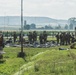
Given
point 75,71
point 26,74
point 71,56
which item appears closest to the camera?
point 75,71

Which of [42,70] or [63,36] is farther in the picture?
[63,36]

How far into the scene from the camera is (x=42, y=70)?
12953mm

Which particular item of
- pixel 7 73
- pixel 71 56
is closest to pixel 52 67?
pixel 71 56

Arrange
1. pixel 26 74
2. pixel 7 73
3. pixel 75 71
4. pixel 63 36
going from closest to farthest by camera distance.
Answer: pixel 75 71 → pixel 26 74 → pixel 7 73 → pixel 63 36

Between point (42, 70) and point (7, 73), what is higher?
point (42, 70)

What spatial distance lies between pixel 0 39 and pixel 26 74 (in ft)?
47.4

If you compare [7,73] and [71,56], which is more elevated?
[71,56]

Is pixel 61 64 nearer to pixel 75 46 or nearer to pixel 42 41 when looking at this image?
pixel 75 46

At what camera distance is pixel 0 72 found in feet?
62.1

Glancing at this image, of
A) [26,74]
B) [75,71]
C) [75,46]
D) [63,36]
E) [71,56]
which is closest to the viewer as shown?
[75,71]

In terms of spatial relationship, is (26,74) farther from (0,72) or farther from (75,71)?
(0,72)

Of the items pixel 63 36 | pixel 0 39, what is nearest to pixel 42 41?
pixel 63 36

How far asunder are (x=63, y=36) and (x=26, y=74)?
144 feet

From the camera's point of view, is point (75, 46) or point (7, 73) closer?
point (7, 73)
